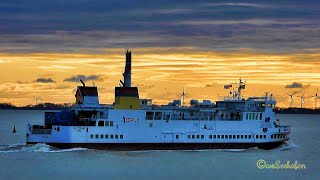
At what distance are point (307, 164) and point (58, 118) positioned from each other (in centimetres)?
2420

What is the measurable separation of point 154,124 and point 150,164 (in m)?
8.88

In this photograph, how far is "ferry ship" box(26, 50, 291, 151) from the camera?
250ft

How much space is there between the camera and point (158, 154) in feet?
249

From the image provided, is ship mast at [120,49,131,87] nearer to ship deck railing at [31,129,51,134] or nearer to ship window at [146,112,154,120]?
ship window at [146,112,154,120]

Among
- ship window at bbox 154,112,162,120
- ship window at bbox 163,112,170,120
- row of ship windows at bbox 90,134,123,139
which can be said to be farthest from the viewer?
ship window at bbox 163,112,170,120

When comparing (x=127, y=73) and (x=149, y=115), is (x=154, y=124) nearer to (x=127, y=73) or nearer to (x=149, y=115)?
(x=149, y=115)

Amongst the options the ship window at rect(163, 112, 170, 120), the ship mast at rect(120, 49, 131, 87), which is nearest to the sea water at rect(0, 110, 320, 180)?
the ship window at rect(163, 112, 170, 120)

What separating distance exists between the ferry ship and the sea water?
97cm

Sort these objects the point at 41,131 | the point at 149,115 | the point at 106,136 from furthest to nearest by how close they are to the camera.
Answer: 1. the point at 149,115
2. the point at 106,136
3. the point at 41,131

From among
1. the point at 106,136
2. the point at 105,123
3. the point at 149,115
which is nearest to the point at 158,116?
the point at 149,115

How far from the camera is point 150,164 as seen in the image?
228ft

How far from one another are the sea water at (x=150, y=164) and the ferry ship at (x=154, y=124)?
966 millimetres

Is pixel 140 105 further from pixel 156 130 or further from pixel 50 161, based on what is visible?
pixel 50 161

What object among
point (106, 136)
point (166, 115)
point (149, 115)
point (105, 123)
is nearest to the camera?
point (106, 136)
